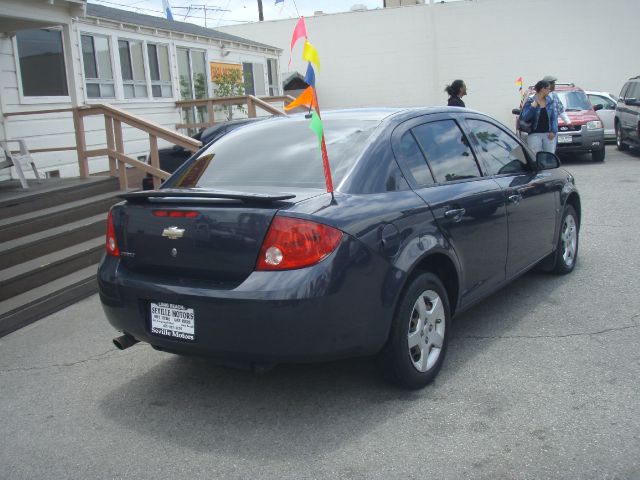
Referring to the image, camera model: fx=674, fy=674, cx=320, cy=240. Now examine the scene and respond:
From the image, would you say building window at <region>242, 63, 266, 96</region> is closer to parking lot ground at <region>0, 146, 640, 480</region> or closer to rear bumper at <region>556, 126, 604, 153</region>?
rear bumper at <region>556, 126, 604, 153</region>

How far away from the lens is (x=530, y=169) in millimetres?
5676

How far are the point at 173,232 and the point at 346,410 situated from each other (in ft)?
4.55

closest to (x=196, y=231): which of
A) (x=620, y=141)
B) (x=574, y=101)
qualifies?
(x=574, y=101)

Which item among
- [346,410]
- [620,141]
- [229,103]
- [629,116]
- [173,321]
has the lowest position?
[346,410]

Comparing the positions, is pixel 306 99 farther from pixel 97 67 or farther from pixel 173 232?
pixel 97 67

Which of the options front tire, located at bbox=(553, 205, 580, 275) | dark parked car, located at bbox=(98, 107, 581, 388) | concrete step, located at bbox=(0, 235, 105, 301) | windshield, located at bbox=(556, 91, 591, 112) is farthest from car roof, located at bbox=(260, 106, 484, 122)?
windshield, located at bbox=(556, 91, 591, 112)

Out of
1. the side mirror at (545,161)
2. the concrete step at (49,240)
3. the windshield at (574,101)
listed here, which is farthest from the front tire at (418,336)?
the windshield at (574,101)

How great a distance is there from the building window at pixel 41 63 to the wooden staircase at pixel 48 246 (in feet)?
12.2

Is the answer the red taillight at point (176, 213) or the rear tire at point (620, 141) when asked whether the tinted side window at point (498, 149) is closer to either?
the red taillight at point (176, 213)

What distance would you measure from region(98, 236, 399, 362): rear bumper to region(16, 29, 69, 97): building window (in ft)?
30.4

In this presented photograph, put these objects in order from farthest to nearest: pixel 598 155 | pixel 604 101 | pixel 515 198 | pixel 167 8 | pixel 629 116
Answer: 1. pixel 167 8
2. pixel 604 101
3. pixel 629 116
4. pixel 598 155
5. pixel 515 198

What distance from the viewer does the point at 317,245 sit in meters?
3.45

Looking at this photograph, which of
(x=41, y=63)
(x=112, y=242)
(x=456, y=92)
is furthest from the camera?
(x=41, y=63)

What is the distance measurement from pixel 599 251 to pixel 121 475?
5.71 m
